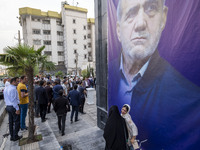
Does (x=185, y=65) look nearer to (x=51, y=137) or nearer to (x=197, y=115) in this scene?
(x=197, y=115)

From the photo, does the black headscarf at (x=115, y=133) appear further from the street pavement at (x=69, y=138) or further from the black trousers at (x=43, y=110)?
the black trousers at (x=43, y=110)

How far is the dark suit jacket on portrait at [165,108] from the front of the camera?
2.30 metres

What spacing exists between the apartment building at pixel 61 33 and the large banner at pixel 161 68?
29.2 m

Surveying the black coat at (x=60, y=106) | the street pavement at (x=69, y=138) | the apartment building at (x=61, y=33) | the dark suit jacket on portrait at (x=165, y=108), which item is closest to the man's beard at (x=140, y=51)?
the dark suit jacket on portrait at (x=165, y=108)

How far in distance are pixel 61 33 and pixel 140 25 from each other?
3643 cm

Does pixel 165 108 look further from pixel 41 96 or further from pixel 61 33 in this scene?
pixel 61 33

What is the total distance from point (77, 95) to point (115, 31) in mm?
3610

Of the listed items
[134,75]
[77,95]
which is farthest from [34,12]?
[134,75]

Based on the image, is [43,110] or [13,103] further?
[43,110]

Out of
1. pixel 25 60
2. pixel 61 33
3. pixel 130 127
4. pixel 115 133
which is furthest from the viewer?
pixel 61 33

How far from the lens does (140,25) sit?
3338 millimetres

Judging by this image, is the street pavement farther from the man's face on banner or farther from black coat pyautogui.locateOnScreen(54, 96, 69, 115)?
the man's face on banner

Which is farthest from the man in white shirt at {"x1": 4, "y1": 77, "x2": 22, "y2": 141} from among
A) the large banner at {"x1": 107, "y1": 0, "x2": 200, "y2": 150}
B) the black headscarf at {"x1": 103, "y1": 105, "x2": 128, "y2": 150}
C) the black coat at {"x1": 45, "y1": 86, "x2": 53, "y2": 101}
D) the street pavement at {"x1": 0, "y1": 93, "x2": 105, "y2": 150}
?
the large banner at {"x1": 107, "y1": 0, "x2": 200, "y2": 150}

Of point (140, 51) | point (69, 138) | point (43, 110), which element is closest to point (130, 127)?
point (140, 51)
